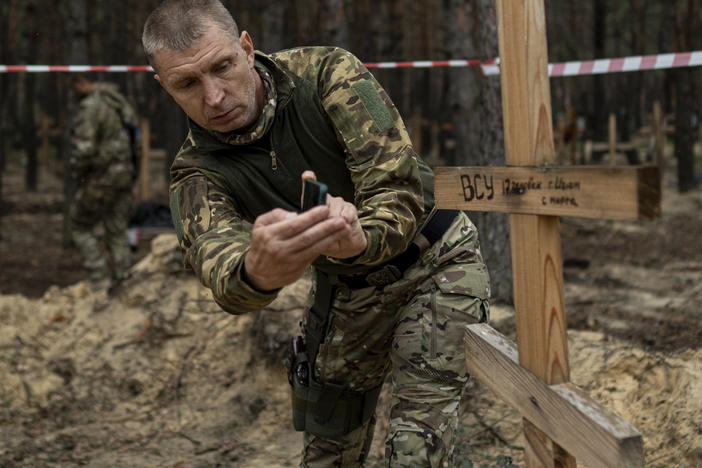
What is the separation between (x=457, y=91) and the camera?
879cm

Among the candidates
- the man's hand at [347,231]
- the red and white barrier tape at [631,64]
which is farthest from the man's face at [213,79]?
the red and white barrier tape at [631,64]

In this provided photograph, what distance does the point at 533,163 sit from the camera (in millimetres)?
1935

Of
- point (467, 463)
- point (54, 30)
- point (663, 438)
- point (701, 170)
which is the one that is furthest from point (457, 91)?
point (54, 30)

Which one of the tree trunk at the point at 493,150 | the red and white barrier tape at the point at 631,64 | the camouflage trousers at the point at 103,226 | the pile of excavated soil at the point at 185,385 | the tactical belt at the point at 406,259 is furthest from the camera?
the camouflage trousers at the point at 103,226

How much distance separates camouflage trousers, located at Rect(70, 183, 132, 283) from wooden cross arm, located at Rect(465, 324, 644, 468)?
6074 mm

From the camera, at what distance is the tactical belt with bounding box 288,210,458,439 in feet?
9.35

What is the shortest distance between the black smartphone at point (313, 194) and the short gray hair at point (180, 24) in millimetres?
759

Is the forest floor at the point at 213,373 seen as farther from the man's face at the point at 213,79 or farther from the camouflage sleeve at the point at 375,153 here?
the man's face at the point at 213,79

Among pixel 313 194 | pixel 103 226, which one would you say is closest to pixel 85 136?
pixel 103 226

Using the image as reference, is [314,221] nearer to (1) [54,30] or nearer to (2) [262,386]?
(2) [262,386]

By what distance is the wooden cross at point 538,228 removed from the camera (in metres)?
1.79

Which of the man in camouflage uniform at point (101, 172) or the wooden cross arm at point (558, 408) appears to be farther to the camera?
the man in camouflage uniform at point (101, 172)

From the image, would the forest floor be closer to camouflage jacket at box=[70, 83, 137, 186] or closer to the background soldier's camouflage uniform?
the background soldier's camouflage uniform

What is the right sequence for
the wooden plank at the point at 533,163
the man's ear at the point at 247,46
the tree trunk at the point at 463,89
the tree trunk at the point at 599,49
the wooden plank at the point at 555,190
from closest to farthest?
the wooden plank at the point at 555,190, the wooden plank at the point at 533,163, the man's ear at the point at 247,46, the tree trunk at the point at 463,89, the tree trunk at the point at 599,49
